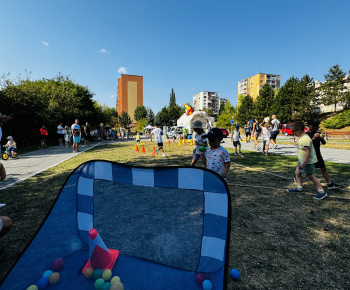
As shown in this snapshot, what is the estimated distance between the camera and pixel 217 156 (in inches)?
129

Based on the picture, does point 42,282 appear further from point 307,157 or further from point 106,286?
point 307,157

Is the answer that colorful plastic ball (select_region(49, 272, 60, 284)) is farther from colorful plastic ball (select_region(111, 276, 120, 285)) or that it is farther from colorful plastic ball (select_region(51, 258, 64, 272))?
colorful plastic ball (select_region(111, 276, 120, 285))

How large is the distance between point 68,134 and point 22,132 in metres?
4.77

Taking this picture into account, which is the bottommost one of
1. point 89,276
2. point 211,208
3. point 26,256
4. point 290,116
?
point 89,276

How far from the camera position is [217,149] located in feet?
10.9

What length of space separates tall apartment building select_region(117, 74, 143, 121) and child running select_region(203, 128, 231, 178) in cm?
8907

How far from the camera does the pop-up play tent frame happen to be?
178 centimetres

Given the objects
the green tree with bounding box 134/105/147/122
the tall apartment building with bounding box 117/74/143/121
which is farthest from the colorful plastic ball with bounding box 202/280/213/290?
the tall apartment building with bounding box 117/74/143/121

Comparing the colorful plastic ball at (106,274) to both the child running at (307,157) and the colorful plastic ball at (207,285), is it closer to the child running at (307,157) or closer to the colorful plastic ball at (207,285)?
the colorful plastic ball at (207,285)

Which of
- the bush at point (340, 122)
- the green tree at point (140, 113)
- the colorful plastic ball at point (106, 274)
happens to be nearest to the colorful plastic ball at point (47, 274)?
the colorful plastic ball at point (106, 274)

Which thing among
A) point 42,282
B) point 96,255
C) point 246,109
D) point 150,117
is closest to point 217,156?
point 96,255

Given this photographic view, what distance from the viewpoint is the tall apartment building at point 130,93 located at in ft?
294

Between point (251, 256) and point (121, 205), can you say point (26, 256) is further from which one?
A: point (251, 256)

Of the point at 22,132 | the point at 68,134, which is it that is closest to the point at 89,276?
the point at 68,134
